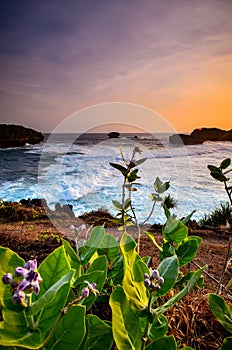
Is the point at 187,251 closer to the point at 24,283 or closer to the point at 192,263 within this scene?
the point at 24,283

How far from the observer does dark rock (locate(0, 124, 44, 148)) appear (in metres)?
8.62

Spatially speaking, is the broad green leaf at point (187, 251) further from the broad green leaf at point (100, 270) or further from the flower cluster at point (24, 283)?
the flower cluster at point (24, 283)

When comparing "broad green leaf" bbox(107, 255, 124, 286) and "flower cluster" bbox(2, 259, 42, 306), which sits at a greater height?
"flower cluster" bbox(2, 259, 42, 306)

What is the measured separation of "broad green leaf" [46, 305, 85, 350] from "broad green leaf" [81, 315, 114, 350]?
0.05m

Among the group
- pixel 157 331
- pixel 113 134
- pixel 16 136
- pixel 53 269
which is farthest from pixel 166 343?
pixel 16 136

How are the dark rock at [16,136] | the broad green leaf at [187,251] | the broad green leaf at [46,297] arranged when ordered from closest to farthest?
1. the broad green leaf at [46,297]
2. the broad green leaf at [187,251]
3. the dark rock at [16,136]

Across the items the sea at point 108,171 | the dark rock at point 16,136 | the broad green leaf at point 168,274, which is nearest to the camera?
the broad green leaf at point 168,274

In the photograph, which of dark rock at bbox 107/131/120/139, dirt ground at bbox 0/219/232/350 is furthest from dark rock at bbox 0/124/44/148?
dark rock at bbox 107/131/120/139

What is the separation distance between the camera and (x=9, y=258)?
0.87ft

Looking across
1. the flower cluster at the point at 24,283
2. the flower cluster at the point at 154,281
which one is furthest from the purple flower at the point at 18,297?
the flower cluster at the point at 154,281

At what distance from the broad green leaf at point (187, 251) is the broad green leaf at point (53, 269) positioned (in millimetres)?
214

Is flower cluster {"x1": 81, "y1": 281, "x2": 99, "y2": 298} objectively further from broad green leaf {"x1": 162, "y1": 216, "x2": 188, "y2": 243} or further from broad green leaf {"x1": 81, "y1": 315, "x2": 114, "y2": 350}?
broad green leaf {"x1": 162, "y1": 216, "x2": 188, "y2": 243}

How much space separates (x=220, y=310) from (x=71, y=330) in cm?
18

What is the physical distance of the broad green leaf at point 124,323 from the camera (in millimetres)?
283
